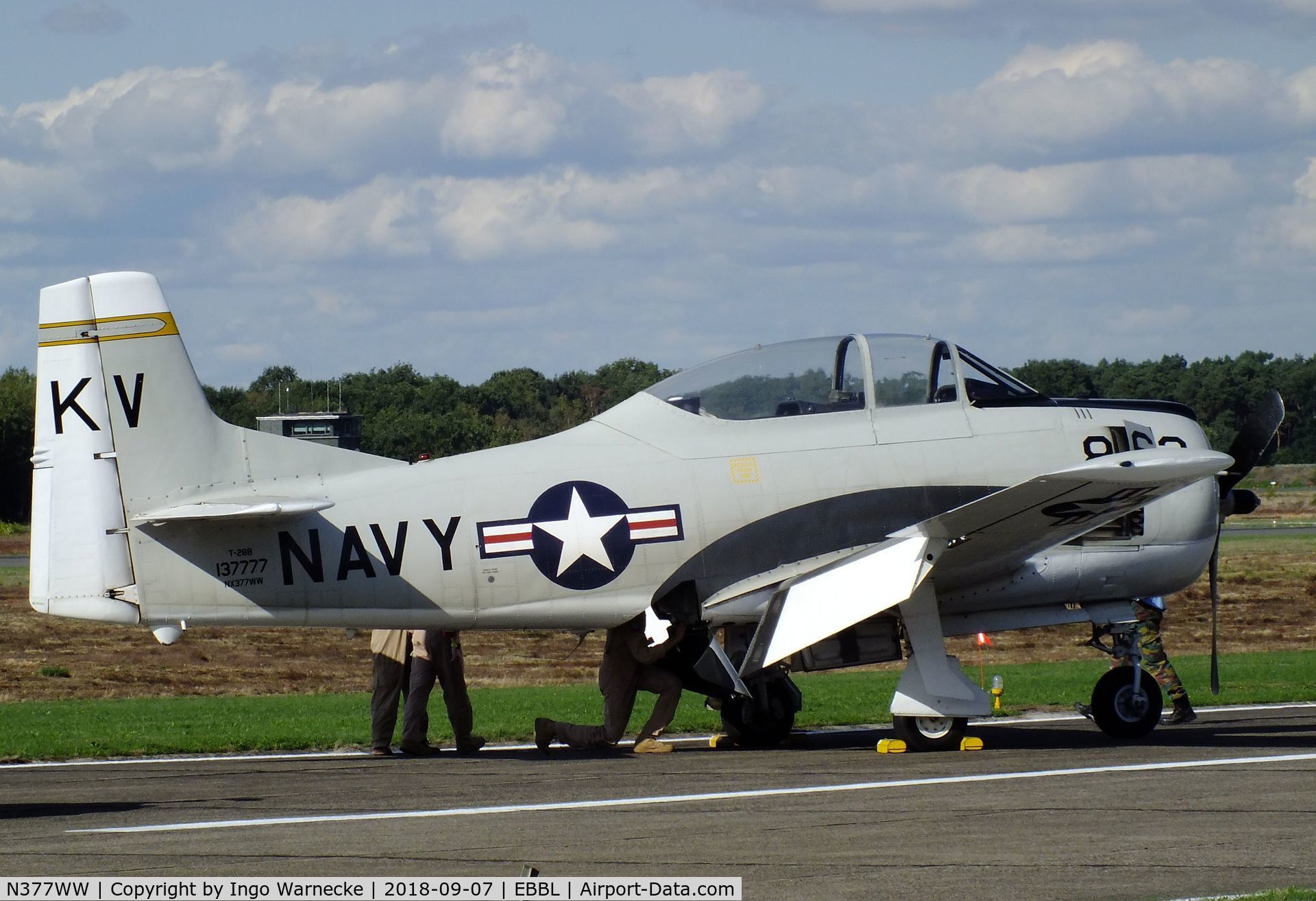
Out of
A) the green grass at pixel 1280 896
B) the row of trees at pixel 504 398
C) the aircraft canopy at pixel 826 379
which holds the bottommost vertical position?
the green grass at pixel 1280 896

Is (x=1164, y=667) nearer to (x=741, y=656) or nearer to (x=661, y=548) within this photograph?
(x=741, y=656)

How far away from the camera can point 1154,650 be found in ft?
45.5

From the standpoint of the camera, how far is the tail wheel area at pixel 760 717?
1372cm

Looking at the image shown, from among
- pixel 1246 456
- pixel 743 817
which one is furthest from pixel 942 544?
pixel 1246 456

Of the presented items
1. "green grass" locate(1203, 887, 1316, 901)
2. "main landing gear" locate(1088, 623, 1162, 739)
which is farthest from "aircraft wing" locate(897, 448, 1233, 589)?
"green grass" locate(1203, 887, 1316, 901)

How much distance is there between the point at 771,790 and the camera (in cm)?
1023

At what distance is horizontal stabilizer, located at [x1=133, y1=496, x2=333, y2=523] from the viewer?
37.9 ft

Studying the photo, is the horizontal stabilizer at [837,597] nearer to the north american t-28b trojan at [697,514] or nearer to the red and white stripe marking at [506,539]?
the north american t-28b trojan at [697,514]

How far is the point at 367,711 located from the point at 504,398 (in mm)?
79800

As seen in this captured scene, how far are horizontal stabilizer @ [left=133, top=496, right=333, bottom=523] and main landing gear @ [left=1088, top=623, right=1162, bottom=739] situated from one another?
6.84 m

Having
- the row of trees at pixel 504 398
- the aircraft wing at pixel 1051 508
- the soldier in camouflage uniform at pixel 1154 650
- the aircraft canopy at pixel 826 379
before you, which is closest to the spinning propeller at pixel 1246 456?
the soldier in camouflage uniform at pixel 1154 650

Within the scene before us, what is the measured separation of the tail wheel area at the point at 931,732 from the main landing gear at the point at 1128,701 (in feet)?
4.63

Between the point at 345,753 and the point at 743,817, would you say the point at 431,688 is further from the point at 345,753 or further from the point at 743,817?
the point at 743,817

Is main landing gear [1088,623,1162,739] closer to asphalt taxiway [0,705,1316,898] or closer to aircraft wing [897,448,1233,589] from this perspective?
asphalt taxiway [0,705,1316,898]
